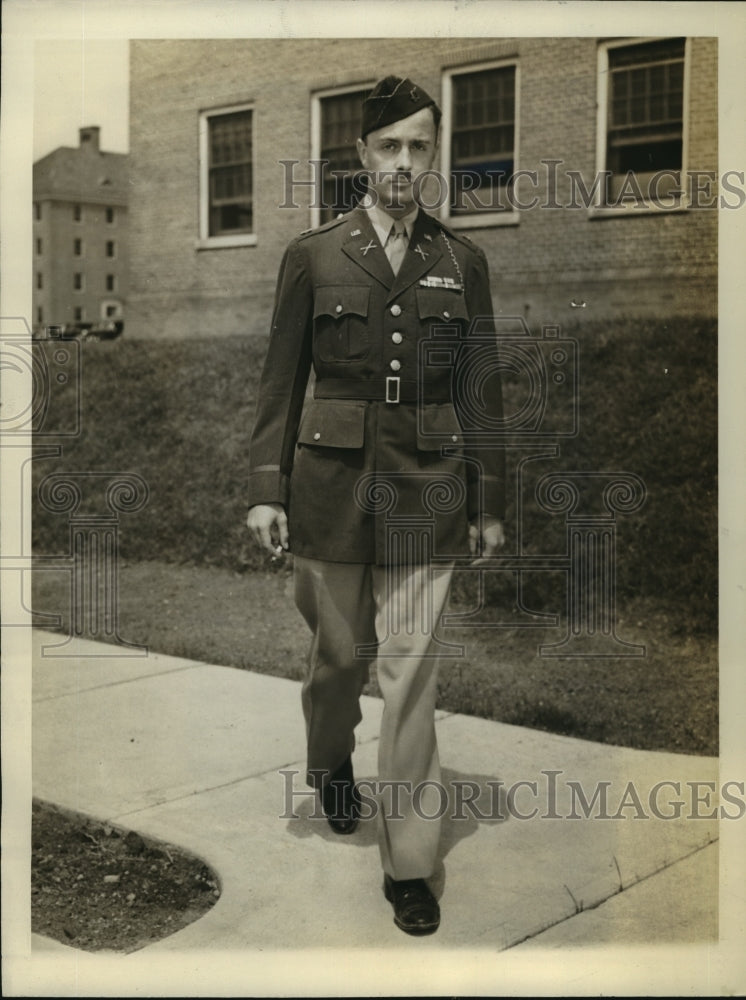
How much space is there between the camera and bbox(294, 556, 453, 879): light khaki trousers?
3.22 metres

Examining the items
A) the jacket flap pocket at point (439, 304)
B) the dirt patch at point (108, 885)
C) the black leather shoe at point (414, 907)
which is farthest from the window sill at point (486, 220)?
the black leather shoe at point (414, 907)

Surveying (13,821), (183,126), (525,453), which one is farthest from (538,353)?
(13,821)

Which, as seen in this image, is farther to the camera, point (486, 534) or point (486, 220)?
point (486, 220)

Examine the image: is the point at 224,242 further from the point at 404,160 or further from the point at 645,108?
the point at 404,160

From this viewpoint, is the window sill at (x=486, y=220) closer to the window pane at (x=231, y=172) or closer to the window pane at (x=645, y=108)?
the window pane at (x=645, y=108)

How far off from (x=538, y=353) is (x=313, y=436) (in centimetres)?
453

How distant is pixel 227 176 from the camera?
893cm

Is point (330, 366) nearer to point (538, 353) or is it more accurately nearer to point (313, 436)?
point (313, 436)

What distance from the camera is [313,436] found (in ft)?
11.1

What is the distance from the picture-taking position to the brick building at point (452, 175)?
→ 8250 mm

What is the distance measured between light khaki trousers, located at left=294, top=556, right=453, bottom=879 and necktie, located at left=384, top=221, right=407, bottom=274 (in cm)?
90

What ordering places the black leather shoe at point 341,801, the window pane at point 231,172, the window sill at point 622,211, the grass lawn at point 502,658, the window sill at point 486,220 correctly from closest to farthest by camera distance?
the black leather shoe at point 341,801
the grass lawn at point 502,658
the window sill at point 622,211
the window pane at point 231,172
the window sill at point 486,220

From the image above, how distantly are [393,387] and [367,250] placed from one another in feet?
1.34

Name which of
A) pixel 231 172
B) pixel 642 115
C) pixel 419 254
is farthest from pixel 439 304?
pixel 231 172
